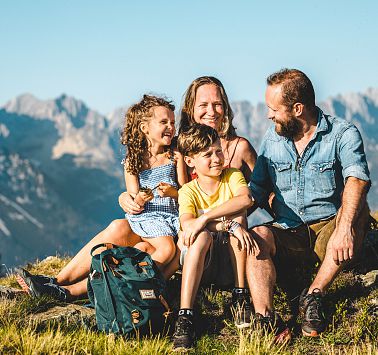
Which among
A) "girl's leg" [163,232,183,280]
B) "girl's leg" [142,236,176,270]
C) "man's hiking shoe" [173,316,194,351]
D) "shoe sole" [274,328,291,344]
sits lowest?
"shoe sole" [274,328,291,344]

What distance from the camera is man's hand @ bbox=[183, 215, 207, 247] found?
6293 mm

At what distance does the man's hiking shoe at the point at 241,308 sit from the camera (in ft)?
20.3

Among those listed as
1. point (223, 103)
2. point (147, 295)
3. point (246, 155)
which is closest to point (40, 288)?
point (147, 295)

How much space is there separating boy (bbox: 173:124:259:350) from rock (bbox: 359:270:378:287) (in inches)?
66.2

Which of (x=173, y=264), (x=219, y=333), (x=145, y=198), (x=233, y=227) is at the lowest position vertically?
(x=219, y=333)

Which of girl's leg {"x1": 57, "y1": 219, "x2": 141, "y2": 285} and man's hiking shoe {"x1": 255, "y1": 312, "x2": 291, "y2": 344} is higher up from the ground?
girl's leg {"x1": 57, "y1": 219, "x2": 141, "y2": 285}

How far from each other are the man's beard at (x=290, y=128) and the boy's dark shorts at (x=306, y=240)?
3.91 feet

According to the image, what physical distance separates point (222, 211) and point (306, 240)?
4.60ft

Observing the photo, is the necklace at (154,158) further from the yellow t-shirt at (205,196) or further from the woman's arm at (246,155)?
the yellow t-shirt at (205,196)

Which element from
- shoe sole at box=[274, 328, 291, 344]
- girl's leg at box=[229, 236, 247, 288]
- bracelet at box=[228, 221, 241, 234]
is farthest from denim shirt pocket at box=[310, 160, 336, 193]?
shoe sole at box=[274, 328, 291, 344]

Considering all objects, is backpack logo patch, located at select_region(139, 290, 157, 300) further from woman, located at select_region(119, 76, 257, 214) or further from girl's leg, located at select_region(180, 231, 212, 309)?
woman, located at select_region(119, 76, 257, 214)

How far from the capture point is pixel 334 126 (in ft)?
23.1

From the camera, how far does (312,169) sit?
709cm

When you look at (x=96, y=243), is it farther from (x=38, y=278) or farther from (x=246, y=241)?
(x=246, y=241)
